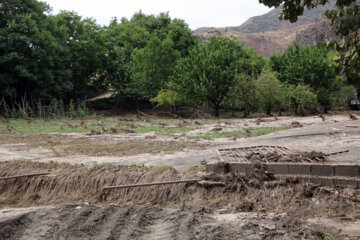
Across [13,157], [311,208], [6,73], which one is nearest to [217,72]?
[6,73]

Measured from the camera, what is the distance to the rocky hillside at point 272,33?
6285 cm

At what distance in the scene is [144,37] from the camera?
36.0 metres

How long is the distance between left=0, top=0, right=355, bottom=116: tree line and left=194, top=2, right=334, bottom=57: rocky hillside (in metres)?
5.14

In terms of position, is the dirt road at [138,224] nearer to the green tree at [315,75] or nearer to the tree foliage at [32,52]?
the tree foliage at [32,52]

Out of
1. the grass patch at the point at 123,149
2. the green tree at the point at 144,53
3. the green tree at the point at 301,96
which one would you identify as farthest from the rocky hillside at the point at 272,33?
the grass patch at the point at 123,149

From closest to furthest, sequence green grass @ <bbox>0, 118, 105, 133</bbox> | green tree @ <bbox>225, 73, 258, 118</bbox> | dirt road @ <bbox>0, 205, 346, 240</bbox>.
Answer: dirt road @ <bbox>0, 205, 346, 240</bbox> → green grass @ <bbox>0, 118, 105, 133</bbox> → green tree @ <bbox>225, 73, 258, 118</bbox>

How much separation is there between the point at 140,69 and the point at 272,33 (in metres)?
110

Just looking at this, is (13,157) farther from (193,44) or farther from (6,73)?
(193,44)

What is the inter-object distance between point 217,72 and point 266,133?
1369 cm

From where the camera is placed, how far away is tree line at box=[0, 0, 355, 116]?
24.8 meters

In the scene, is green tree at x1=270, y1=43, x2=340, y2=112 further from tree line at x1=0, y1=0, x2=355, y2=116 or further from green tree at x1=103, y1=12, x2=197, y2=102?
green tree at x1=103, y1=12, x2=197, y2=102

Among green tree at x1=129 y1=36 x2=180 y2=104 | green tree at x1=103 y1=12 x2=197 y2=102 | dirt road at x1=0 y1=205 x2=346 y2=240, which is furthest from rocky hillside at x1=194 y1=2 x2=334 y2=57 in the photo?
dirt road at x1=0 y1=205 x2=346 y2=240

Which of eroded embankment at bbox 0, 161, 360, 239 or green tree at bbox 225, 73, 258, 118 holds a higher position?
green tree at bbox 225, 73, 258, 118

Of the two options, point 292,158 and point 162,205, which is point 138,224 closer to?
point 162,205
